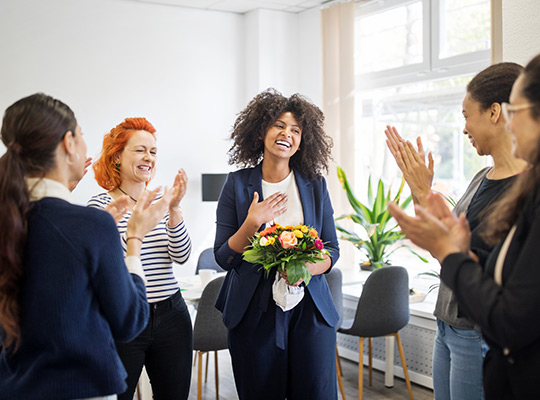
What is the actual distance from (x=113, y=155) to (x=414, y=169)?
4.27ft

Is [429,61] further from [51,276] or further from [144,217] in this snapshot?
[51,276]

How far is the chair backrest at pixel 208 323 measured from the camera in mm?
3586

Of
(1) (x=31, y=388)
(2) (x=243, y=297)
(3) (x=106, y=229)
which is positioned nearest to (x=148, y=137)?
(2) (x=243, y=297)

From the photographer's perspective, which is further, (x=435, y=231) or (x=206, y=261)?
(x=206, y=261)

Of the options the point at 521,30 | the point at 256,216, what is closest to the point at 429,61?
the point at 521,30

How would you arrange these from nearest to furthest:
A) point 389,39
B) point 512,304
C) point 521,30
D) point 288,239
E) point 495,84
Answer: point 512,304 → point 495,84 → point 288,239 → point 521,30 → point 389,39

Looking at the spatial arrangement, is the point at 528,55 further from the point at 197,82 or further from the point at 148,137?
the point at 197,82

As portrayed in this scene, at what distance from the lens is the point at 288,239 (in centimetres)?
226

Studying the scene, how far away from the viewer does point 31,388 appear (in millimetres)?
1456

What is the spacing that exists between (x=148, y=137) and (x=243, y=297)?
851mm

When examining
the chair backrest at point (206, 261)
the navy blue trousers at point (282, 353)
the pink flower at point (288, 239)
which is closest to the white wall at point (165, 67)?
the chair backrest at point (206, 261)

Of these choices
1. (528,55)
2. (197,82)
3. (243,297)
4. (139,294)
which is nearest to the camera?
(139,294)

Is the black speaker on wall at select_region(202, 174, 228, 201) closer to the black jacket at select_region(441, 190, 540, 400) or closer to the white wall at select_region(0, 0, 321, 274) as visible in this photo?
the white wall at select_region(0, 0, 321, 274)

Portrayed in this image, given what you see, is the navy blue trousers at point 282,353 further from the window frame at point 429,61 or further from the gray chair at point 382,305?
the window frame at point 429,61
